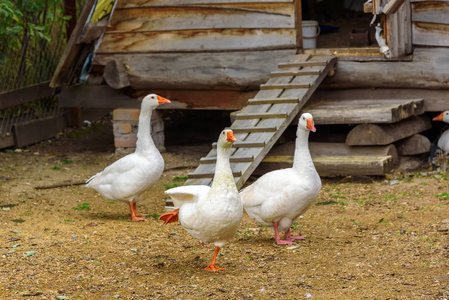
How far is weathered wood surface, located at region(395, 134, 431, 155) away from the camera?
8.66 metres

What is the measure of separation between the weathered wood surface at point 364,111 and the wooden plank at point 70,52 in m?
3.71

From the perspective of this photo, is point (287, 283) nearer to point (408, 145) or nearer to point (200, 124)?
point (408, 145)

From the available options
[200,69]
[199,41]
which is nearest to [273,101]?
[200,69]

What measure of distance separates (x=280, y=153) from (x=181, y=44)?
8.01 ft

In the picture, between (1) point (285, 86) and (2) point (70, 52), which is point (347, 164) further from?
(2) point (70, 52)

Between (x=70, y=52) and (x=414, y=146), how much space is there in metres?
5.38

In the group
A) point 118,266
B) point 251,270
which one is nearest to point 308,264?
point 251,270

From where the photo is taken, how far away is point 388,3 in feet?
26.0

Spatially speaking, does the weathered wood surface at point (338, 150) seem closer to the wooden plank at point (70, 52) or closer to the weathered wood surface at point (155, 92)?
the weathered wood surface at point (155, 92)

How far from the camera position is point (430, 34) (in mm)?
8586

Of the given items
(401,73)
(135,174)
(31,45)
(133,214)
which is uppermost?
(31,45)

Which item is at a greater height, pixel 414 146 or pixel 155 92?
pixel 155 92

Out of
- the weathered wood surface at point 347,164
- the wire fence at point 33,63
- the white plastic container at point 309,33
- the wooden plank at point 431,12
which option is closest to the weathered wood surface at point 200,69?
the white plastic container at point 309,33

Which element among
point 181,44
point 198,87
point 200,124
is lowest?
point 200,124
